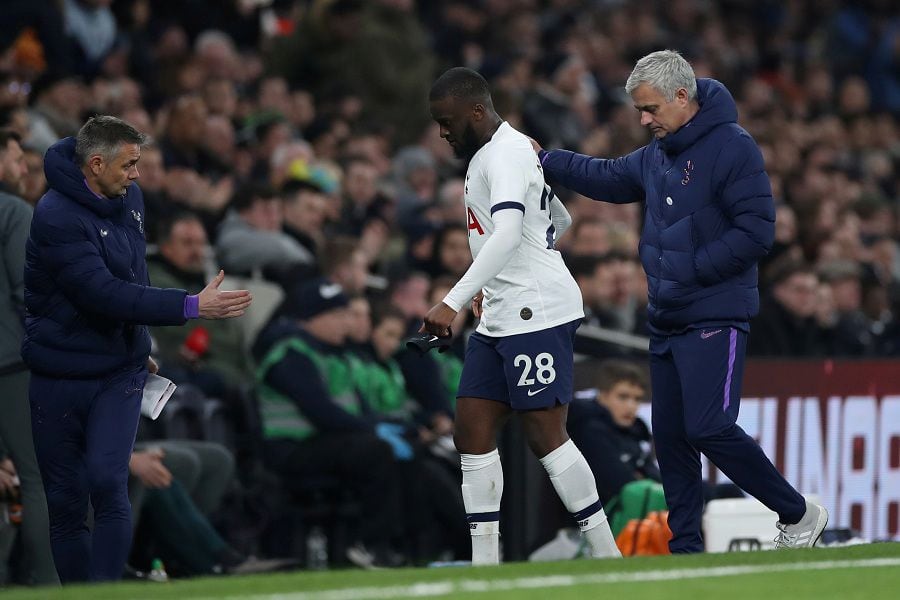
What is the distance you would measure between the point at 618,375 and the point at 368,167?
4218 millimetres

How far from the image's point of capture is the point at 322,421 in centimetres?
989

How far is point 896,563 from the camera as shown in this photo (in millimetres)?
6652

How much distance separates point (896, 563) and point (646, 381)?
10.1 ft

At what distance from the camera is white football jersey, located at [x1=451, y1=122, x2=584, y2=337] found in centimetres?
698

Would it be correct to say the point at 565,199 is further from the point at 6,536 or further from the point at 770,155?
the point at 6,536

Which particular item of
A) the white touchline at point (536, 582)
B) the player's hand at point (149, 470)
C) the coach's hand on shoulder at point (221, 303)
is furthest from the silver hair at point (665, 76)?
the player's hand at point (149, 470)

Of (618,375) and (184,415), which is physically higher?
(618,375)

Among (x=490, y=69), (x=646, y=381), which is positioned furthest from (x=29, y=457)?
(x=490, y=69)

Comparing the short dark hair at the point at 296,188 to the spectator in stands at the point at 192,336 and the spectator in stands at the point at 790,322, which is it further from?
the spectator in stands at the point at 790,322

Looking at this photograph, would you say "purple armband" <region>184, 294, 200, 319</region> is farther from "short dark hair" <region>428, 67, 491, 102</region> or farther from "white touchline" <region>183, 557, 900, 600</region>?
"white touchline" <region>183, 557, 900, 600</region>

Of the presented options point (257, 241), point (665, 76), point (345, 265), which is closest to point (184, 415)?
point (345, 265)

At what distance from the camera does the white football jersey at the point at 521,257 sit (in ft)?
22.9

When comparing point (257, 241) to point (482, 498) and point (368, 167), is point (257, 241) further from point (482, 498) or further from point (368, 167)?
point (482, 498)

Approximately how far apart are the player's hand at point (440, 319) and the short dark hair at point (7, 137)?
97.2 inches
